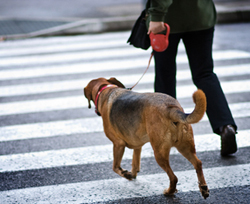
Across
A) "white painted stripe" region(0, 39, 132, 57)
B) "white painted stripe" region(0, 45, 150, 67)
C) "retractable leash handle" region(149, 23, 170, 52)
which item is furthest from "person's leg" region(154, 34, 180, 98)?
"white painted stripe" region(0, 39, 132, 57)

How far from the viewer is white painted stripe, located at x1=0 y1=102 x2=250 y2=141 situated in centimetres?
464

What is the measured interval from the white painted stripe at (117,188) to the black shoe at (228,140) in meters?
0.25

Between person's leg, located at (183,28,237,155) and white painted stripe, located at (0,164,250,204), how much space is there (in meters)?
0.40

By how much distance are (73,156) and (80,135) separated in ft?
1.97

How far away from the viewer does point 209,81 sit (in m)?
3.90

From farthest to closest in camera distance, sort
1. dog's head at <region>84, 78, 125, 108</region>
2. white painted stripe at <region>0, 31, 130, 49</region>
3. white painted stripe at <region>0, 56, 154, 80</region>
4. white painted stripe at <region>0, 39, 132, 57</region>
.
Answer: white painted stripe at <region>0, 31, 130, 49</region>
white painted stripe at <region>0, 39, 132, 57</region>
white painted stripe at <region>0, 56, 154, 80</region>
dog's head at <region>84, 78, 125, 108</region>

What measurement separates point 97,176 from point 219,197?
3.34ft

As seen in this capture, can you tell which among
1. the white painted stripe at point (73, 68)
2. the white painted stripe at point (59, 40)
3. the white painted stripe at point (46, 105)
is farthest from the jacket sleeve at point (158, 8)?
the white painted stripe at point (59, 40)

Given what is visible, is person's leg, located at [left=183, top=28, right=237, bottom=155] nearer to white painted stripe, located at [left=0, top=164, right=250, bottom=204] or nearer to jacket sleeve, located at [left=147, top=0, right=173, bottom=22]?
white painted stripe, located at [left=0, top=164, right=250, bottom=204]

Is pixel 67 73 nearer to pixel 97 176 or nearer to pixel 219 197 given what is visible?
pixel 97 176

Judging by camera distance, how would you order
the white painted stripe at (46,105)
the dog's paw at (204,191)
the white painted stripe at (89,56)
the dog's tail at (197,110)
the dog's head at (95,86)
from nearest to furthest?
the dog's tail at (197,110), the dog's paw at (204,191), the dog's head at (95,86), the white painted stripe at (46,105), the white painted stripe at (89,56)

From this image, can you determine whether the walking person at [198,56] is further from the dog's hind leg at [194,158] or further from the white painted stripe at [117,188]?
the dog's hind leg at [194,158]

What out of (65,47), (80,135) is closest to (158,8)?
(80,135)

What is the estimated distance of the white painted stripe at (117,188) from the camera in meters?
3.18
